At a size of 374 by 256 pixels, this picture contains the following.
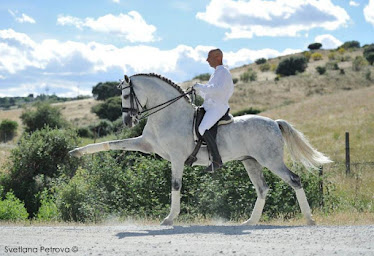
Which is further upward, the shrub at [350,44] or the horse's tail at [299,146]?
the shrub at [350,44]

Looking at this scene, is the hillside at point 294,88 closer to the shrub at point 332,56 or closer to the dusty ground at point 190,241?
the shrub at point 332,56

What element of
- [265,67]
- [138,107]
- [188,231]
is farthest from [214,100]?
[265,67]

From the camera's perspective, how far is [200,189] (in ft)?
46.1

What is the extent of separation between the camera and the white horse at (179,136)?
31.5 feet

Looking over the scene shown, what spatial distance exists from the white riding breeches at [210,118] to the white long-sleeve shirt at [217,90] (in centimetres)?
6

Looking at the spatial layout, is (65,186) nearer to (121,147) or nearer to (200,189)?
(200,189)

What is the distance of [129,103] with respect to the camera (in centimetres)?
972

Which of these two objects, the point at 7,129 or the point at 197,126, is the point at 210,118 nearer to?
the point at 197,126

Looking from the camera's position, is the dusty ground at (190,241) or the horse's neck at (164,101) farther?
the horse's neck at (164,101)

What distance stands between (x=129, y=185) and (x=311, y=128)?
2421 cm

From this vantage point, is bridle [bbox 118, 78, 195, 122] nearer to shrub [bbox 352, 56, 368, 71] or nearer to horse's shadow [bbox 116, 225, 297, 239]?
horse's shadow [bbox 116, 225, 297, 239]

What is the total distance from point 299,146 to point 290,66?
8307 centimetres

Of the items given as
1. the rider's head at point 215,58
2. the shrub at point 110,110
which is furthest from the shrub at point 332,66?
the rider's head at point 215,58

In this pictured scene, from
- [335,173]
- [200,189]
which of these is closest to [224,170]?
[200,189]
